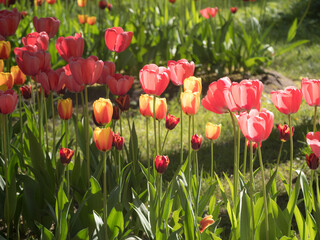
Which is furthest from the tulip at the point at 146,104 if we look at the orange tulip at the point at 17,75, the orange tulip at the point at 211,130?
the orange tulip at the point at 17,75

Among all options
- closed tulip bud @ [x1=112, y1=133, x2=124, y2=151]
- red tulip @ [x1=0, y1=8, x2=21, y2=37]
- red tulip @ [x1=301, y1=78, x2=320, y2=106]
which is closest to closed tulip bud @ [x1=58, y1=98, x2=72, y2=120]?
closed tulip bud @ [x1=112, y1=133, x2=124, y2=151]

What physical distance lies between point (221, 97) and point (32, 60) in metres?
0.83

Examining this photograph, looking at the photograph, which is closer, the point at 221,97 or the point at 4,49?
the point at 221,97

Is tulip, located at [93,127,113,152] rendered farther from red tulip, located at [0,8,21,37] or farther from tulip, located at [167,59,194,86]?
red tulip, located at [0,8,21,37]

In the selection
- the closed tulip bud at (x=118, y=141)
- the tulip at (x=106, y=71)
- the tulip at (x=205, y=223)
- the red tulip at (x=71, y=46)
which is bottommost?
the tulip at (x=205, y=223)

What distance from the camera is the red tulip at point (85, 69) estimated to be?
1877 millimetres

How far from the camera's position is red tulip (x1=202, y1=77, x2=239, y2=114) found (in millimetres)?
1644

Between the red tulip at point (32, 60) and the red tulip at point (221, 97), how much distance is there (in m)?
0.75

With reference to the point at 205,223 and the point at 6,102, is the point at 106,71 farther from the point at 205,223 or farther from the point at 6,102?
the point at 205,223

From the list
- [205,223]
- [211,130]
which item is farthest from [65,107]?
[205,223]

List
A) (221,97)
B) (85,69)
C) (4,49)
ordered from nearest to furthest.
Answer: (221,97) < (85,69) < (4,49)

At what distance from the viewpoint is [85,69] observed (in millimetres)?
1897

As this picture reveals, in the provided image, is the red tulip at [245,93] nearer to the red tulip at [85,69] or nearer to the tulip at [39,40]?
the red tulip at [85,69]

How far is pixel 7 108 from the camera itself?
6.30ft
